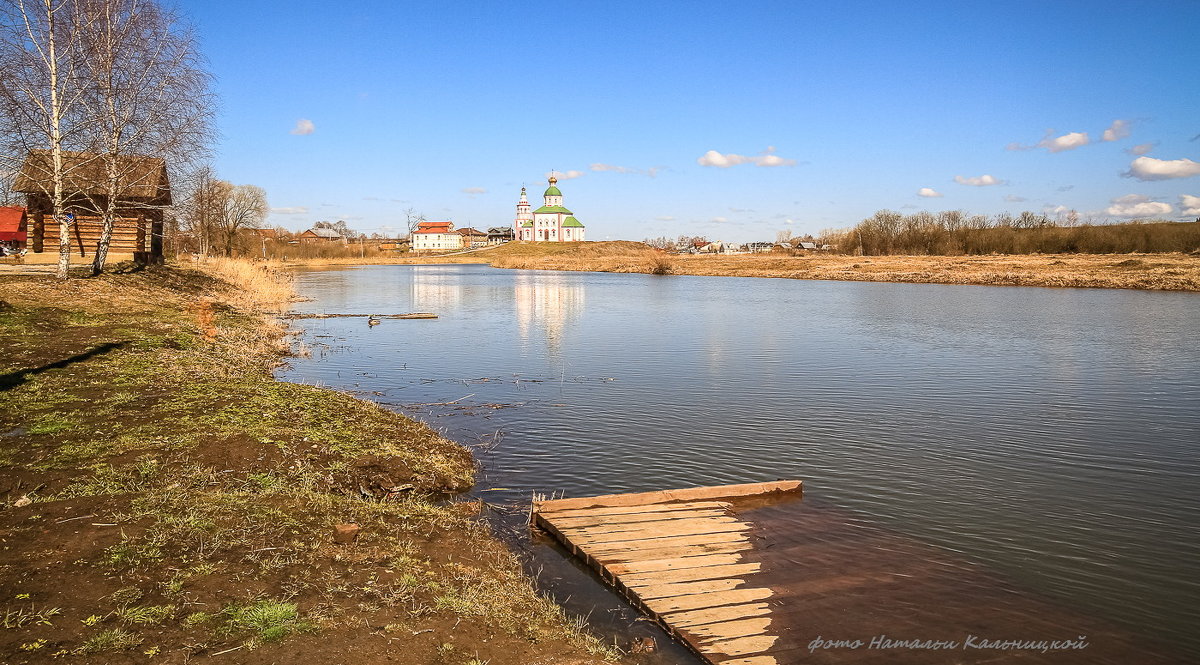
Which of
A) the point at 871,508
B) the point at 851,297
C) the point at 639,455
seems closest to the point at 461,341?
the point at 639,455

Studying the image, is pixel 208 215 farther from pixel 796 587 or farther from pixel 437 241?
pixel 437 241

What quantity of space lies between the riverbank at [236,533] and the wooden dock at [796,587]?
1126 mm

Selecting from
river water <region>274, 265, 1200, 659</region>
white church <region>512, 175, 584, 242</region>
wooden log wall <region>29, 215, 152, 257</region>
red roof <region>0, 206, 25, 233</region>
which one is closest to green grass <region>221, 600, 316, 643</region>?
river water <region>274, 265, 1200, 659</region>

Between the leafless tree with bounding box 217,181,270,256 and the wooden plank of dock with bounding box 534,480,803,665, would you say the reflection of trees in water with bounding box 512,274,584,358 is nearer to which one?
the wooden plank of dock with bounding box 534,480,803,665

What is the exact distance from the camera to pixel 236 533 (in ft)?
24.5

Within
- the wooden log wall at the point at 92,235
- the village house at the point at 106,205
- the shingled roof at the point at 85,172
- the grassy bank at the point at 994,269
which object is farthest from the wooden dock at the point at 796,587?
the grassy bank at the point at 994,269

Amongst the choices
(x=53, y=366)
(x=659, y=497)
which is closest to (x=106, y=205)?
(x=53, y=366)

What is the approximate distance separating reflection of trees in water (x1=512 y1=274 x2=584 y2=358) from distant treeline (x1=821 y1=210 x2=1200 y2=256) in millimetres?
71634

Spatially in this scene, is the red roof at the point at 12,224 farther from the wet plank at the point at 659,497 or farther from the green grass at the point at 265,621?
the green grass at the point at 265,621

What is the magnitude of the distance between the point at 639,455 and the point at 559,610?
20.3 ft

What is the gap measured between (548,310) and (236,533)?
3570 cm

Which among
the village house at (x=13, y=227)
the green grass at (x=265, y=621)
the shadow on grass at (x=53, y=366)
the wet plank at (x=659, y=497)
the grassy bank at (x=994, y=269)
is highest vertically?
the village house at (x=13, y=227)

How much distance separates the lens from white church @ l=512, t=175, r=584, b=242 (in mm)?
190250

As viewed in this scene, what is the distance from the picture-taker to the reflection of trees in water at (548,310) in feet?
99.6
